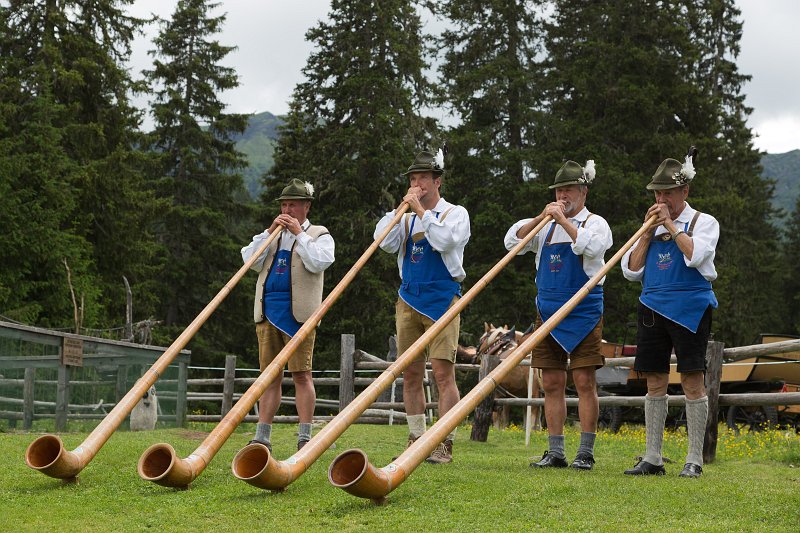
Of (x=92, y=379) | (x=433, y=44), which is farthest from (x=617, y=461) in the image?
(x=433, y=44)

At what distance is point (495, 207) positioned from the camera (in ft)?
87.8

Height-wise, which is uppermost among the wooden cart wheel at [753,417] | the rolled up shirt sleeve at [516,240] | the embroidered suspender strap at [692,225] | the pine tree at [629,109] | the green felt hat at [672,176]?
the pine tree at [629,109]

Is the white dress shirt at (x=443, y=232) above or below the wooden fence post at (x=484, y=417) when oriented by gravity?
above

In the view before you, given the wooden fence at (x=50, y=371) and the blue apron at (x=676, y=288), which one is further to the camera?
the wooden fence at (x=50, y=371)

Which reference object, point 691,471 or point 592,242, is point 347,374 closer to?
point 592,242

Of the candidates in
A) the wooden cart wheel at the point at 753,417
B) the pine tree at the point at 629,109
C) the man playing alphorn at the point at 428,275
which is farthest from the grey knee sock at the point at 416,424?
the pine tree at the point at 629,109

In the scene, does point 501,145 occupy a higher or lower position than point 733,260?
higher

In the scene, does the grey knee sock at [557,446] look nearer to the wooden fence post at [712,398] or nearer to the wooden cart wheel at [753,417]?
the wooden fence post at [712,398]

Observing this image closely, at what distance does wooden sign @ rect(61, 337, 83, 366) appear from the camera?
9930 mm

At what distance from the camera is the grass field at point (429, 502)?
4.52 m

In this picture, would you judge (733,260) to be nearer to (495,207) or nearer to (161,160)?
(495,207)

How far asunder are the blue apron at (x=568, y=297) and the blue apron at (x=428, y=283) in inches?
24.7

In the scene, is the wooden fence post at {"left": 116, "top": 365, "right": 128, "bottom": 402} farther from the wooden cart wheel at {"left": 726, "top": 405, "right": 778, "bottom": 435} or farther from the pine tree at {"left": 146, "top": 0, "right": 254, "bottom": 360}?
the pine tree at {"left": 146, "top": 0, "right": 254, "bottom": 360}

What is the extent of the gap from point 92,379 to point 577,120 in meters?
20.1
